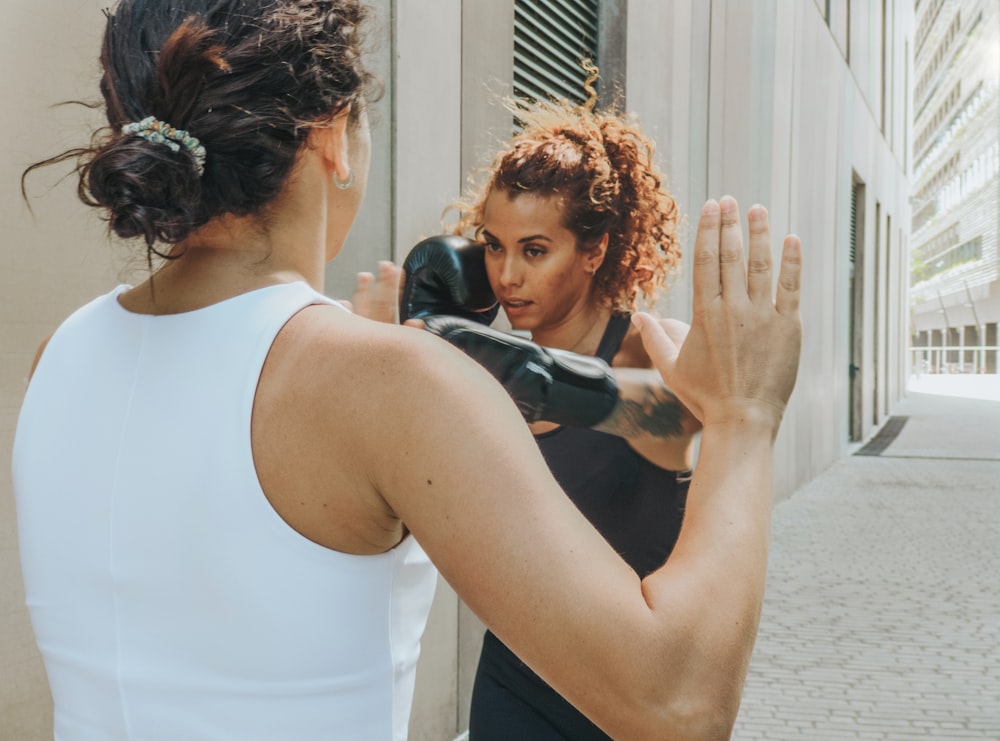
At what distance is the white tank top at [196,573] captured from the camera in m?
0.99

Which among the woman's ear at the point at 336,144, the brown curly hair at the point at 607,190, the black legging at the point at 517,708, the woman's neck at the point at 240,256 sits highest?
the brown curly hair at the point at 607,190

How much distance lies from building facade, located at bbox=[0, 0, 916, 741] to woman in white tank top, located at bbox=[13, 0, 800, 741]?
273mm

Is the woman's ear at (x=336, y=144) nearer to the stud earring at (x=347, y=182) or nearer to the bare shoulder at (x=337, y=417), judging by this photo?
the stud earring at (x=347, y=182)

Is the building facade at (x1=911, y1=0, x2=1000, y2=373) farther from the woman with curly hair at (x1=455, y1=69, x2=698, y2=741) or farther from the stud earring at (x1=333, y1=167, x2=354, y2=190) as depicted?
the stud earring at (x1=333, y1=167, x2=354, y2=190)

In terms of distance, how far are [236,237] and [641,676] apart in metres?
0.61

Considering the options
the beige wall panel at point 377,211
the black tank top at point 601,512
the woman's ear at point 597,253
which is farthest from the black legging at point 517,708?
the beige wall panel at point 377,211

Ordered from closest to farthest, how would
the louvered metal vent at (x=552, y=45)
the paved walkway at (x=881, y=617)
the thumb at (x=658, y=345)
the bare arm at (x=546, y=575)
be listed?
the bare arm at (x=546, y=575), the thumb at (x=658, y=345), the paved walkway at (x=881, y=617), the louvered metal vent at (x=552, y=45)

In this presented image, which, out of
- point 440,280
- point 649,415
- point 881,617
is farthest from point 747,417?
point 881,617

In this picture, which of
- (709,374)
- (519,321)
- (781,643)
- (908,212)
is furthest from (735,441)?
(908,212)

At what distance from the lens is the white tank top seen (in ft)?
3.24

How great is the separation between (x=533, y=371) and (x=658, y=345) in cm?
45

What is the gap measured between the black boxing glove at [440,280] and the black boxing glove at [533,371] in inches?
26.1

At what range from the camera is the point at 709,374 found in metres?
1.18

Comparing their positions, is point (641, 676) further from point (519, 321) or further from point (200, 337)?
point (519, 321)
